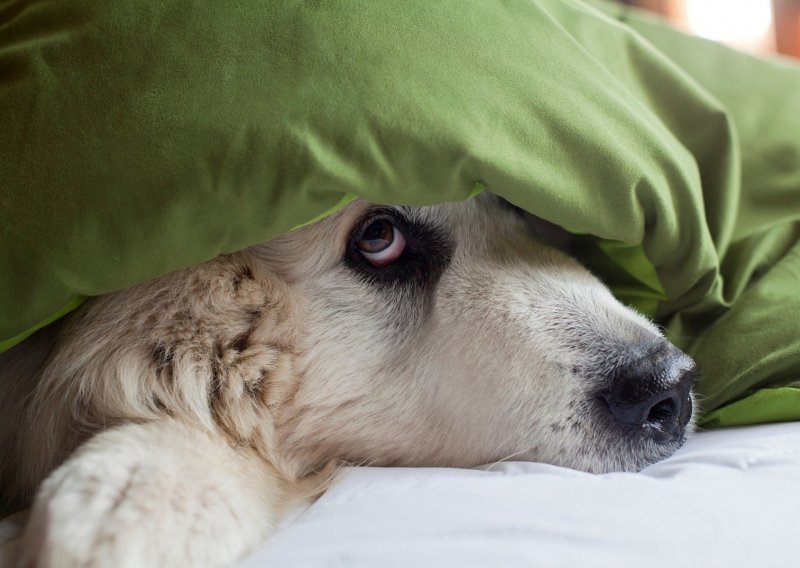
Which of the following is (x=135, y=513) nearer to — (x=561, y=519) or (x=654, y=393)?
(x=561, y=519)

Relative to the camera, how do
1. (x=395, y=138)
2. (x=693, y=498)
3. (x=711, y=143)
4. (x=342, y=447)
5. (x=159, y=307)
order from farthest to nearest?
(x=711, y=143)
(x=342, y=447)
(x=159, y=307)
(x=395, y=138)
(x=693, y=498)

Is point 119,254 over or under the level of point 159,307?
over

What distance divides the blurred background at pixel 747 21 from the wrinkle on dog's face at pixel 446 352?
267 cm

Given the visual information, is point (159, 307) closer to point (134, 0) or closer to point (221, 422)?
point (221, 422)

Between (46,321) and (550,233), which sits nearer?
(46,321)

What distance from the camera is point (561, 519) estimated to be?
2.54 ft

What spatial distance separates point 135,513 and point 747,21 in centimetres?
350

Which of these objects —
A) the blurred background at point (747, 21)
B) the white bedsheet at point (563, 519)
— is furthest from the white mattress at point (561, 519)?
the blurred background at point (747, 21)

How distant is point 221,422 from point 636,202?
0.67m

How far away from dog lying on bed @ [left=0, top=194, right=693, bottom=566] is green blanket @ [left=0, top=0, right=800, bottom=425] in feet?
0.35

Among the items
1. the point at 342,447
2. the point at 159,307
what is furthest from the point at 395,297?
the point at 159,307

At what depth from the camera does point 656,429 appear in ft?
3.57

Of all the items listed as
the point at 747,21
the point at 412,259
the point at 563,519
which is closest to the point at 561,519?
the point at 563,519

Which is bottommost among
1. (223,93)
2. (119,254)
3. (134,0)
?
(119,254)
